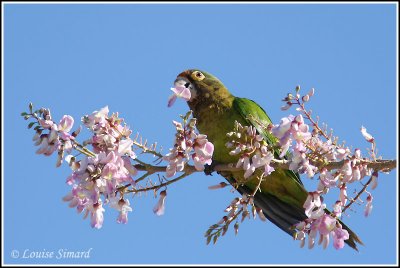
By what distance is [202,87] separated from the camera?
5.86 m

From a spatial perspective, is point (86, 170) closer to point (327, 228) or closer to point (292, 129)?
point (292, 129)

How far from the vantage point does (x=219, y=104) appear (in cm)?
572

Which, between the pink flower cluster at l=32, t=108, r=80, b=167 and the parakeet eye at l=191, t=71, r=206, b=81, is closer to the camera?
the pink flower cluster at l=32, t=108, r=80, b=167

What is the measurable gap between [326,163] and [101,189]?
4.37ft

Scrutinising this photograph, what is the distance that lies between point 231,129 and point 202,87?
0.65m

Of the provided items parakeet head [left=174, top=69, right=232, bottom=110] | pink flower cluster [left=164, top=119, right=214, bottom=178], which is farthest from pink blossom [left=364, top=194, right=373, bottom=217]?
parakeet head [left=174, top=69, right=232, bottom=110]

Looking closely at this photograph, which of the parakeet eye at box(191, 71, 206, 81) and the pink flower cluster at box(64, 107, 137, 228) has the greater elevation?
the parakeet eye at box(191, 71, 206, 81)

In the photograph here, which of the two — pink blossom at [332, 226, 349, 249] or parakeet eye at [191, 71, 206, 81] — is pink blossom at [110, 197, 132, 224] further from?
parakeet eye at [191, 71, 206, 81]

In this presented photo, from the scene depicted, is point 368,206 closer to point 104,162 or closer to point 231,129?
point 104,162

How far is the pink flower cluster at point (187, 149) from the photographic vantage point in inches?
132

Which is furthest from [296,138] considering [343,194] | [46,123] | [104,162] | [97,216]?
[46,123]

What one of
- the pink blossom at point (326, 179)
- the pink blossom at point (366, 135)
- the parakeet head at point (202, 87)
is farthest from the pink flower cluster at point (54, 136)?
the parakeet head at point (202, 87)

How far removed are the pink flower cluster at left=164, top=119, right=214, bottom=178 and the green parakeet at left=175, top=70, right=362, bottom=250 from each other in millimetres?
1858

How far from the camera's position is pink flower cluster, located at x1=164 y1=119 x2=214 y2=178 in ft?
11.0
